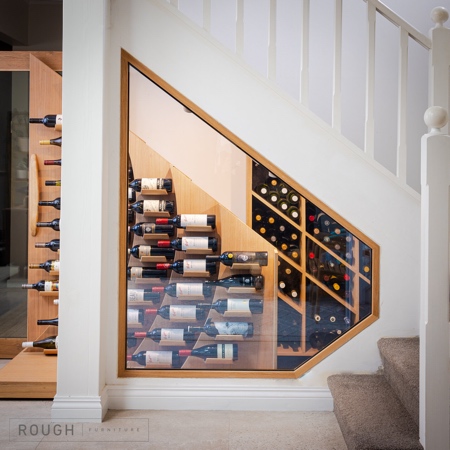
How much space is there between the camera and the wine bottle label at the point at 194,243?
321 cm

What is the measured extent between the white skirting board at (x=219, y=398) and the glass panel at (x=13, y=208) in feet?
5.11

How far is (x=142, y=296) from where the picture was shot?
3.23m

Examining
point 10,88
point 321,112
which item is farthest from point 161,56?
point 321,112

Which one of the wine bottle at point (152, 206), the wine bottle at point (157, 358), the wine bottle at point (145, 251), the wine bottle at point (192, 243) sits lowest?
the wine bottle at point (157, 358)

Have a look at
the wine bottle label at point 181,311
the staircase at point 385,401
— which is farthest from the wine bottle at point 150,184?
the staircase at point 385,401

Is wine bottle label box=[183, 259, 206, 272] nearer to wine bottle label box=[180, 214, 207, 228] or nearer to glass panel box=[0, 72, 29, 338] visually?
wine bottle label box=[180, 214, 207, 228]

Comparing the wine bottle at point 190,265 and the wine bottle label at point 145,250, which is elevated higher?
the wine bottle label at point 145,250

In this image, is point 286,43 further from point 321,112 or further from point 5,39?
point 5,39

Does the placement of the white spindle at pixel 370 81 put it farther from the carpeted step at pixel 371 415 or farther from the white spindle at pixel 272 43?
the carpeted step at pixel 371 415

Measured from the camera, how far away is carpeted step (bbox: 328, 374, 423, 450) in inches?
92.7

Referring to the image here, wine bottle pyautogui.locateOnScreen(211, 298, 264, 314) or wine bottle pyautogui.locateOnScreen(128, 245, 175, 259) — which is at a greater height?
wine bottle pyautogui.locateOnScreen(128, 245, 175, 259)

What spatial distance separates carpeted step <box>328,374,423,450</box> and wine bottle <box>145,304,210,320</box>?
0.77 metres

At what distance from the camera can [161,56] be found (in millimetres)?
3188

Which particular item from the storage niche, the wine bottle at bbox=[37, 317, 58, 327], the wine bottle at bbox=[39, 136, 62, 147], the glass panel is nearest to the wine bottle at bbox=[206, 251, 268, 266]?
the storage niche
